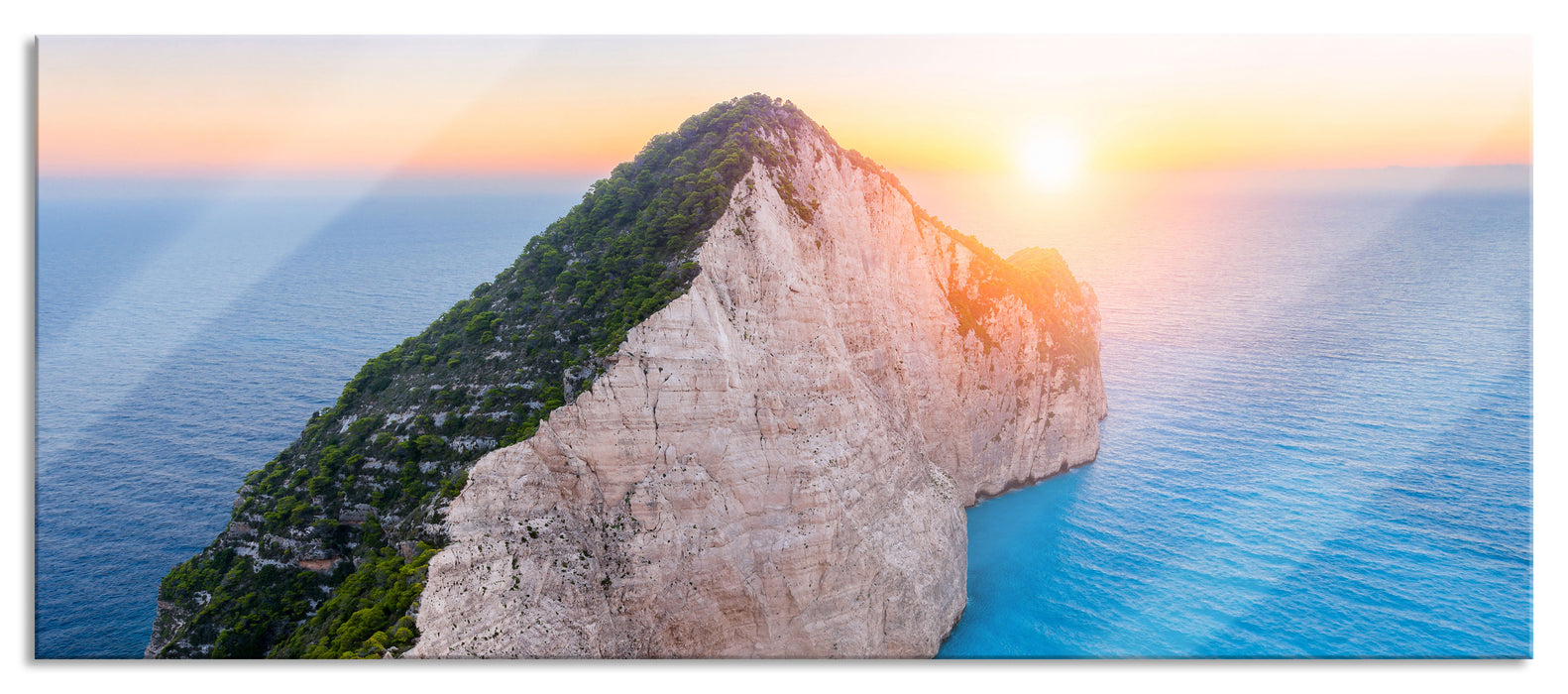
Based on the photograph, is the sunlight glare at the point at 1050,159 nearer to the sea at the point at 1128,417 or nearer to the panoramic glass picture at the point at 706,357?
the panoramic glass picture at the point at 706,357

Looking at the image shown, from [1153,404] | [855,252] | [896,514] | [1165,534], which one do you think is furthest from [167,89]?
[1153,404]

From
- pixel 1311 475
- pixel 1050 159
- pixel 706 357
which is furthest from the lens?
pixel 1311 475

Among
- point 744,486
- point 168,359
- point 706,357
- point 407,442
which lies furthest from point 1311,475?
point 168,359

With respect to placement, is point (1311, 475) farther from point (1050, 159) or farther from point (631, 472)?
point (631, 472)

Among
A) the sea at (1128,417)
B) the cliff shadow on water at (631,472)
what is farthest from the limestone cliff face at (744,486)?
the sea at (1128,417)

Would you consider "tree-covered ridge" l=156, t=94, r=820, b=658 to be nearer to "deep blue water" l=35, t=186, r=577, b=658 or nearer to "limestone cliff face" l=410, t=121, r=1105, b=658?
"limestone cliff face" l=410, t=121, r=1105, b=658

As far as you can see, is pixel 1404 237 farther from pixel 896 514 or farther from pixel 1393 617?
pixel 896 514

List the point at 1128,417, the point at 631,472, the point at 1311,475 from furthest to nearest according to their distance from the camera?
the point at 1128,417 → the point at 1311,475 → the point at 631,472

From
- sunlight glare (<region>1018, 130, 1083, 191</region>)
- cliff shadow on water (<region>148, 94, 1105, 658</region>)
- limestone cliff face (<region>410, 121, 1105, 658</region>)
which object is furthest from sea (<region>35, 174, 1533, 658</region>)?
limestone cliff face (<region>410, 121, 1105, 658</region>)
